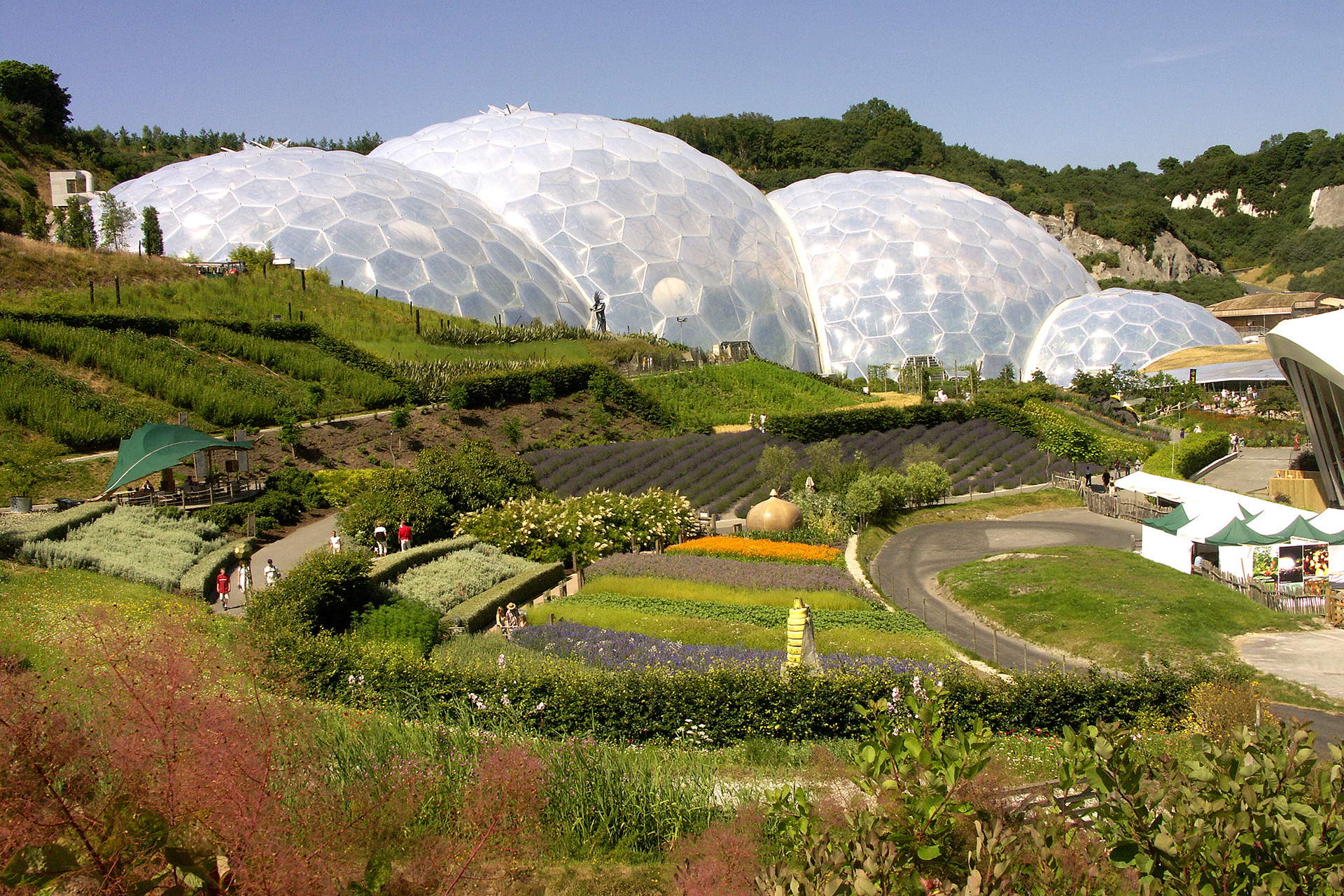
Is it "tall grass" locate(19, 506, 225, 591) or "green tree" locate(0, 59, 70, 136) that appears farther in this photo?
"green tree" locate(0, 59, 70, 136)

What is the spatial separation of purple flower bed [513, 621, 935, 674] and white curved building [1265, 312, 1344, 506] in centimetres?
1502

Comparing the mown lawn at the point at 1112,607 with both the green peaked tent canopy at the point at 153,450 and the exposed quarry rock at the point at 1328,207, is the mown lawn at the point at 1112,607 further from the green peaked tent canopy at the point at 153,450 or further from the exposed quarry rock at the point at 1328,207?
the exposed quarry rock at the point at 1328,207

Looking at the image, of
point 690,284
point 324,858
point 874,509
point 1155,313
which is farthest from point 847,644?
point 1155,313

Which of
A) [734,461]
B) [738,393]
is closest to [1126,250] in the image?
[738,393]

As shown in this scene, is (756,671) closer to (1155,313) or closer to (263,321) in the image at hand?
(263,321)

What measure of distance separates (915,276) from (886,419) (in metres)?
14.3

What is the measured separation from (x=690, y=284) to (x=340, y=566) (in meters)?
29.3

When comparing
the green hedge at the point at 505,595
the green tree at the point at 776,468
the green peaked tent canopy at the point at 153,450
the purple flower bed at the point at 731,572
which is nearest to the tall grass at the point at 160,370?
the green peaked tent canopy at the point at 153,450

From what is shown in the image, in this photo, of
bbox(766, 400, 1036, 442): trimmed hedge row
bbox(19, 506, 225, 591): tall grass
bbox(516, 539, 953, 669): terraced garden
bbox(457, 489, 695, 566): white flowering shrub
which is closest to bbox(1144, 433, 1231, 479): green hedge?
bbox(766, 400, 1036, 442): trimmed hedge row

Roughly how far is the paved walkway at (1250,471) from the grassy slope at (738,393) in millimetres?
12763

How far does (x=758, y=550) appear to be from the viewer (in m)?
19.6

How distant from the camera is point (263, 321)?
1136 inches

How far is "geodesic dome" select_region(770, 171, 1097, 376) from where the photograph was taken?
150 ft

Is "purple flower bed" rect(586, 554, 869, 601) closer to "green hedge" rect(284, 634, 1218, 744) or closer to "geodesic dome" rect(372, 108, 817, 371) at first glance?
"green hedge" rect(284, 634, 1218, 744)
